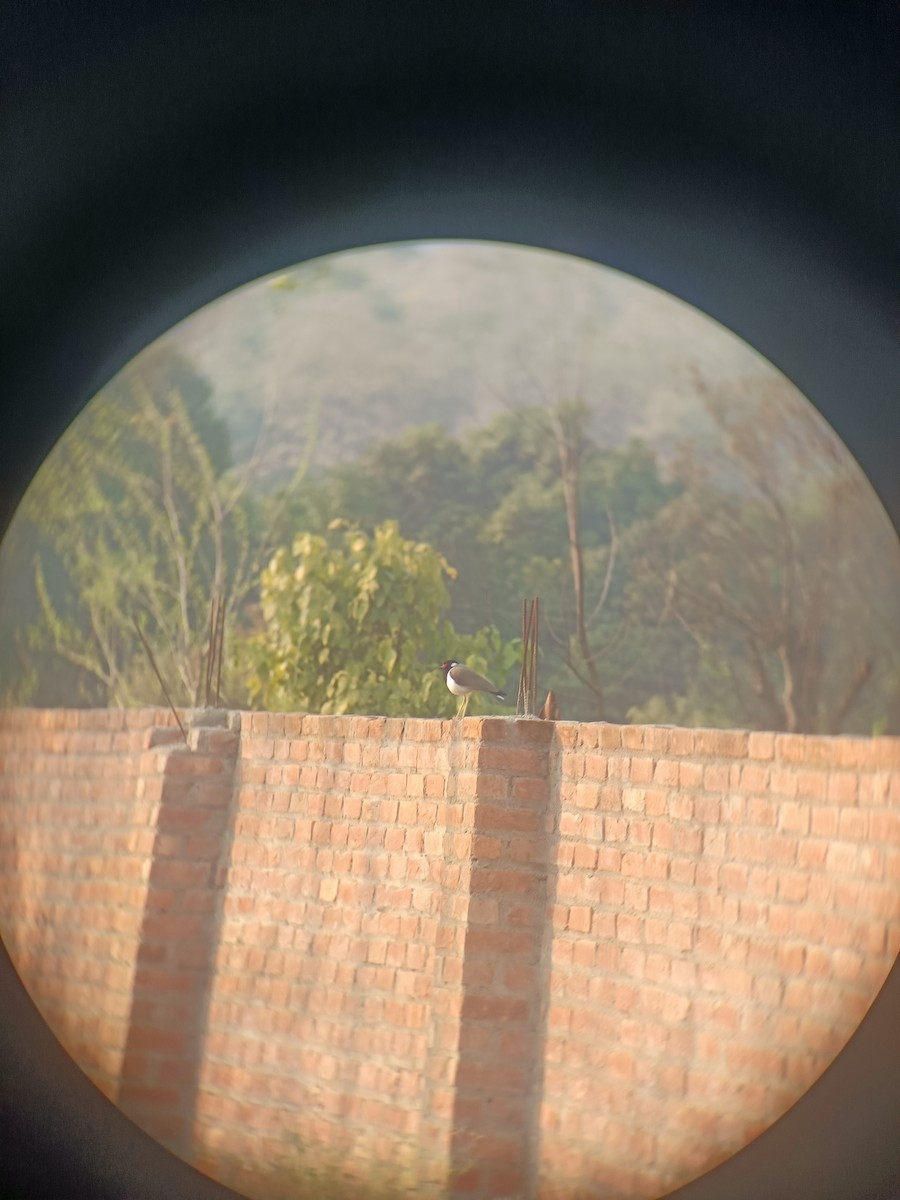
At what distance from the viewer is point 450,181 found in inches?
50.0

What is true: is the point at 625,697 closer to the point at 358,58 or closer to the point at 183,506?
Result: the point at 183,506

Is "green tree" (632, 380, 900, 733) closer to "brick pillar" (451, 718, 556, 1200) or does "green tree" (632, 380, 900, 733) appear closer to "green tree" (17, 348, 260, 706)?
"brick pillar" (451, 718, 556, 1200)

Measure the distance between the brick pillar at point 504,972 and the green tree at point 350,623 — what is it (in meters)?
0.54

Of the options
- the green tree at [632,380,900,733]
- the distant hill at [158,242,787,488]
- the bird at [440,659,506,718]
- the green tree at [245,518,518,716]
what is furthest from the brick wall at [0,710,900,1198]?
the distant hill at [158,242,787,488]

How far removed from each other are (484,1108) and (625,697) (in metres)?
1.03

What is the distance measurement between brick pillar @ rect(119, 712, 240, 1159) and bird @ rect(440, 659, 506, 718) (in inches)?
21.0

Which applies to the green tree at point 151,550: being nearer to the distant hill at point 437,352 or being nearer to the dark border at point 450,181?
the distant hill at point 437,352

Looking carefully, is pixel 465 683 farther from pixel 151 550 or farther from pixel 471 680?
pixel 151 550

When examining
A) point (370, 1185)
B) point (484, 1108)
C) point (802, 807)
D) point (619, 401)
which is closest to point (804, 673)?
point (802, 807)

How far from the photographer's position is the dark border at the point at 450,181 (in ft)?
3.61

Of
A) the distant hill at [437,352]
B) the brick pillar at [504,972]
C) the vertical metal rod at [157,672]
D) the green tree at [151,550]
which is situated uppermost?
the distant hill at [437,352]

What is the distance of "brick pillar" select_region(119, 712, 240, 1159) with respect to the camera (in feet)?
6.72

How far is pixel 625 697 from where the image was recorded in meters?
2.47

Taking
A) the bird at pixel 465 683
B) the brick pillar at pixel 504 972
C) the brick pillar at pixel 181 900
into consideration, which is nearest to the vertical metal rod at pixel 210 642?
the brick pillar at pixel 181 900
